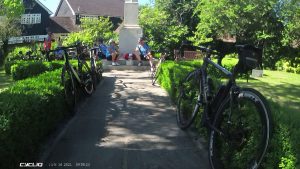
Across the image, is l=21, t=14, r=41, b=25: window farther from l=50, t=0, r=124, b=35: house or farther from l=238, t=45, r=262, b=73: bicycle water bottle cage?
l=238, t=45, r=262, b=73: bicycle water bottle cage

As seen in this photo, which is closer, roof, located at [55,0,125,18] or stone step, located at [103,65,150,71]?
stone step, located at [103,65,150,71]

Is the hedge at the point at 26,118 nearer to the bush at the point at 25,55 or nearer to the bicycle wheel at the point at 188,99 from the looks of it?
the bicycle wheel at the point at 188,99

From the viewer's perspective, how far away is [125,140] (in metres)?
5.90

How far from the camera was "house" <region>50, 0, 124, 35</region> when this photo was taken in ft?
190

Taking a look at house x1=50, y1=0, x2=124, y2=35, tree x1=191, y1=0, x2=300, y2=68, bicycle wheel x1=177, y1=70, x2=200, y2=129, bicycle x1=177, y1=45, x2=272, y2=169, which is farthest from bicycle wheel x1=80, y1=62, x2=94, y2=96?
house x1=50, y1=0, x2=124, y2=35

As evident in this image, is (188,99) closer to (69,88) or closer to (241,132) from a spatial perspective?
(241,132)

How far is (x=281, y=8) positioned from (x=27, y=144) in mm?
29922

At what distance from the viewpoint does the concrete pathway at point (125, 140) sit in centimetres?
493

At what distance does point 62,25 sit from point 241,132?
56442 millimetres

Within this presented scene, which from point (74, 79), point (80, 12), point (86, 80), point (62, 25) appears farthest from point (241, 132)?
point (80, 12)

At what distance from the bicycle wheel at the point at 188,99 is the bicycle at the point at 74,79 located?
2063 mm

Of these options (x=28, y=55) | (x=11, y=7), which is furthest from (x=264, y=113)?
(x=11, y=7)

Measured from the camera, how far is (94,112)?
7.90 metres

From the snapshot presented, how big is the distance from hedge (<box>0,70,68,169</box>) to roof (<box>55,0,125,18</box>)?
2185 inches
